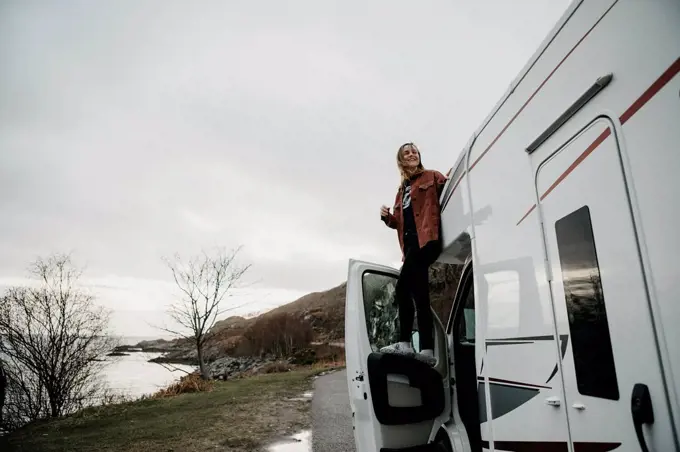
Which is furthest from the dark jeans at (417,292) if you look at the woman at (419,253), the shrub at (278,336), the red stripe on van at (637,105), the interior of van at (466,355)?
the shrub at (278,336)

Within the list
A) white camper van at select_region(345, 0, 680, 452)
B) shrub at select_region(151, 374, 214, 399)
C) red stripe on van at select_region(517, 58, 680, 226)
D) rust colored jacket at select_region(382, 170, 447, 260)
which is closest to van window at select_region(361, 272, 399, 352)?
rust colored jacket at select_region(382, 170, 447, 260)

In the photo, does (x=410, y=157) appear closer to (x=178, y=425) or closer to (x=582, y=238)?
(x=582, y=238)

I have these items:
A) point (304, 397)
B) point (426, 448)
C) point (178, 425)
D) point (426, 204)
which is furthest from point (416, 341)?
point (304, 397)

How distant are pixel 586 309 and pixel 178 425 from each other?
8.09 meters

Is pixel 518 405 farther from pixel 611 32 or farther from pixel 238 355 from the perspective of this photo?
pixel 238 355

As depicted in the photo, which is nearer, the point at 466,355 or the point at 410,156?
the point at 466,355

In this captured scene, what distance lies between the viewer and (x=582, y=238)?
65.6 inches

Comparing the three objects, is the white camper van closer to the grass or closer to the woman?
the woman

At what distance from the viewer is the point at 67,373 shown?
15312 millimetres

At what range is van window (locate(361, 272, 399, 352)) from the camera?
3.40 m

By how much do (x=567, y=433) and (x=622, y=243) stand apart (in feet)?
2.84

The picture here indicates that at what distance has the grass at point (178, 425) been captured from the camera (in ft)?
21.3

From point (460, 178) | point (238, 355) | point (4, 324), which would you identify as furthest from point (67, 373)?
point (460, 178)

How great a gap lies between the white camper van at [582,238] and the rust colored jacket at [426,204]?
0.88 ft
